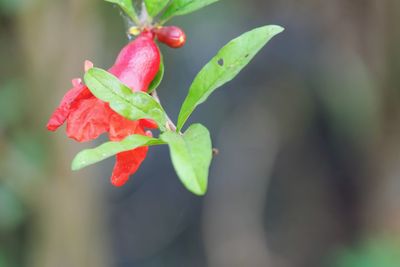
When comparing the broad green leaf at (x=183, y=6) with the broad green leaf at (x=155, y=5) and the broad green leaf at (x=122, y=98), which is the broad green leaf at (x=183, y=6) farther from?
the broad green leaf at (x=122, y=98)

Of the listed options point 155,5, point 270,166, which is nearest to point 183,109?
point 155,5

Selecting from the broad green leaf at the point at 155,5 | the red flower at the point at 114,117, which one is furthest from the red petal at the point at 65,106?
the broad green leaf at the point at 155,5

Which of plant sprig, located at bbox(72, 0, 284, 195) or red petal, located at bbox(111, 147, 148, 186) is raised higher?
plant sprig, located at bbox(72, 0, 284, 195)

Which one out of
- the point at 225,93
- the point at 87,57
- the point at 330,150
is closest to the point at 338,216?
the point at 330,150

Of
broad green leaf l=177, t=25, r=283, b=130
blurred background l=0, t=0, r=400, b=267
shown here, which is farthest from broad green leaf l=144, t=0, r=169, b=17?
blurred background l=0, t=0, r=400, b=267

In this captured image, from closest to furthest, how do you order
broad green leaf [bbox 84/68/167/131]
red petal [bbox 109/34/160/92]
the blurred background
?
broad green leaf [bbox 84/68/167/131]
red petal [bbox 109/34/160/92]
the blurred background

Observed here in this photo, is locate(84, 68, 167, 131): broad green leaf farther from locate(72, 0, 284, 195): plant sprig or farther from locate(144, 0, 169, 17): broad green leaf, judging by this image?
locate(144, 0, 169, 17): broad green leaf

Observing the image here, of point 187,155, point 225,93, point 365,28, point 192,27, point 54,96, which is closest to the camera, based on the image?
point 187,155

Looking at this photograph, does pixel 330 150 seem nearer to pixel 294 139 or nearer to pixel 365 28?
pixel 294 139
